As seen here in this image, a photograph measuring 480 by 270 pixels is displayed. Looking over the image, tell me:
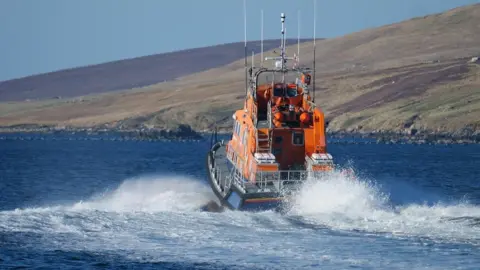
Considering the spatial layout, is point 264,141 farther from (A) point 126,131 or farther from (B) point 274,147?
(A) point 126,131

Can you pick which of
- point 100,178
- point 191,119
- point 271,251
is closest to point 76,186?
point 100,178

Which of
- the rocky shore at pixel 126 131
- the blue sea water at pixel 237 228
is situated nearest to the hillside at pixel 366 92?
the rocky shore at pixel 126 131

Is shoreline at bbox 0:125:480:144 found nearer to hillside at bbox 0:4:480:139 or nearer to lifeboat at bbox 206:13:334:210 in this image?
hillside at bbox 0:4:480:139

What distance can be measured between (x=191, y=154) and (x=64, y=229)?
4632cm

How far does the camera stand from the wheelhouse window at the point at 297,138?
38312 mm

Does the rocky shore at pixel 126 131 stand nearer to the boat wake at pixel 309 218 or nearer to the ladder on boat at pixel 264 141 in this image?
the ladder on boat at pixel 264 141

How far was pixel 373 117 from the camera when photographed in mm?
112250

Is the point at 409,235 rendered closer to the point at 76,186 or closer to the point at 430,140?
the point at 76,186

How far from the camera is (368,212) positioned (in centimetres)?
3319

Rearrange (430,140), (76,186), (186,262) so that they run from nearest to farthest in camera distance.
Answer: (186,262) → (76,186) → (430,140)

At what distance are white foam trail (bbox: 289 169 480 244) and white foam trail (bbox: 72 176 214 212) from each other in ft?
16.3

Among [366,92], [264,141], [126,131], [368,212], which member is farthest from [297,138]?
[366,92]

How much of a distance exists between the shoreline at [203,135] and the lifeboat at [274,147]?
52.1 meters

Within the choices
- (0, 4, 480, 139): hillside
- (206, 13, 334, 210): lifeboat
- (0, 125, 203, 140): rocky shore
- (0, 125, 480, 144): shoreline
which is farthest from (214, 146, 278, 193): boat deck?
(0, 125, 203, 140): rocky shore
